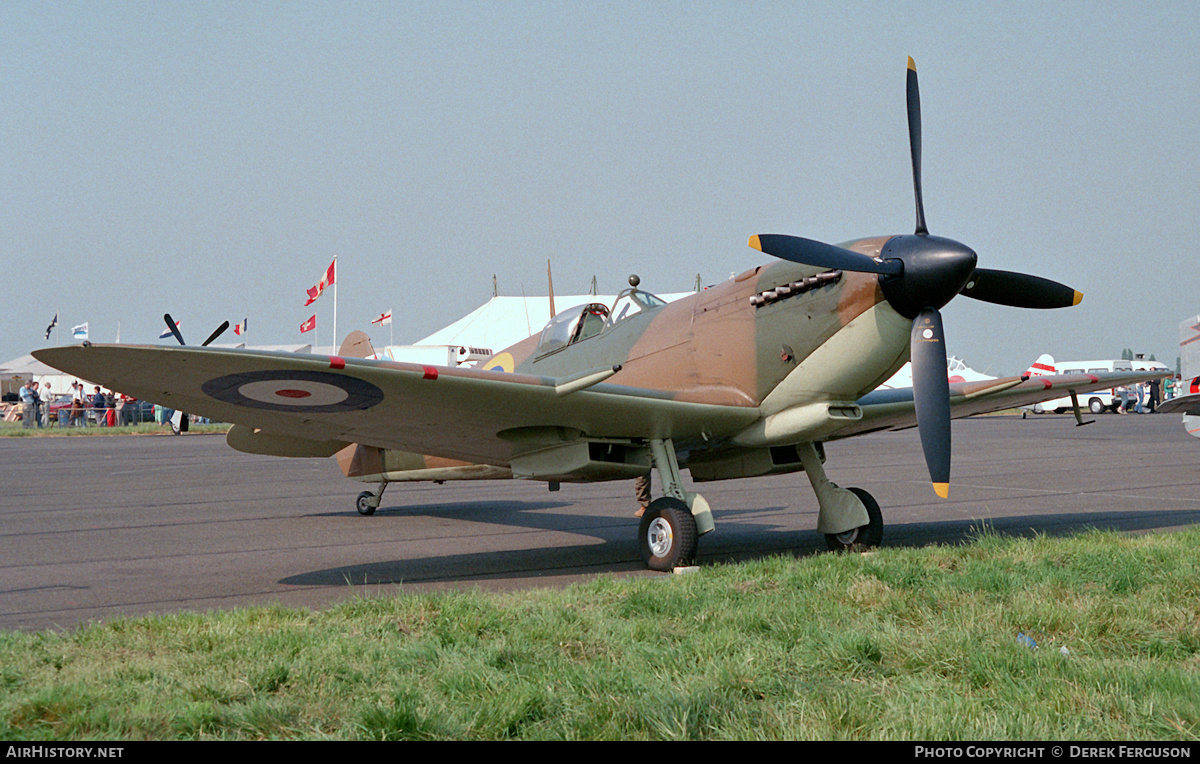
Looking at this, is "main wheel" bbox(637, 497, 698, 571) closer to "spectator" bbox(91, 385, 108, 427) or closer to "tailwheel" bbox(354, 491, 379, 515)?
"tailwheel" bbox(354, 491, 379, 515)

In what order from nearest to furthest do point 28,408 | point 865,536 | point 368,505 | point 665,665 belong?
point 665,665 → point 865,536 → point 368,505 → point 28,408

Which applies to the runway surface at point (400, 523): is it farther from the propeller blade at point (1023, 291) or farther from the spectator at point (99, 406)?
the spectator at point (99, 406)

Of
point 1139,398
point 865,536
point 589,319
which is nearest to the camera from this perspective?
point 865,536

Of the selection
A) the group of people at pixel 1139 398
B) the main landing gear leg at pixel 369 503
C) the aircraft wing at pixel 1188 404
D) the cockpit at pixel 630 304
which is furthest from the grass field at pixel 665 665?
the group of people at pixel 1139 398

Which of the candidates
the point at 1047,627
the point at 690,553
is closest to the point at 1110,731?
the point at 1047,627

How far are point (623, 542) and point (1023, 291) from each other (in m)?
3.98

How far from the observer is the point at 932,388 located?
6.51 meters

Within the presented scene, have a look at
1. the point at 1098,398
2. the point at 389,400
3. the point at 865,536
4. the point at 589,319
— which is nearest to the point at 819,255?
the point at 865,536

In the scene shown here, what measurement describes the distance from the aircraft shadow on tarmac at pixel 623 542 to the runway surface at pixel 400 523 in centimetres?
3

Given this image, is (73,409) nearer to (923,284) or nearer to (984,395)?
(984,395)

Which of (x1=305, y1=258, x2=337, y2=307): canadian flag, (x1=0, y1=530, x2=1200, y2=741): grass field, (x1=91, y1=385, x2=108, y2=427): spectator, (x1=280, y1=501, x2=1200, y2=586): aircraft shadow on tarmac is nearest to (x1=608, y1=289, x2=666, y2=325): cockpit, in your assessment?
(x1=280, y1=501, x2=1200, y2=586): aircraft shadow on tarmac

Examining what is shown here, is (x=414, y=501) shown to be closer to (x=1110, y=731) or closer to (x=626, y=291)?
(x=626, y=291)

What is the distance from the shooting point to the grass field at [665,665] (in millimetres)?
2939

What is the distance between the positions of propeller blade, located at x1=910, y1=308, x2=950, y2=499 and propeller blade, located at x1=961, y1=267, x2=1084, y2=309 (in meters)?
1.09
